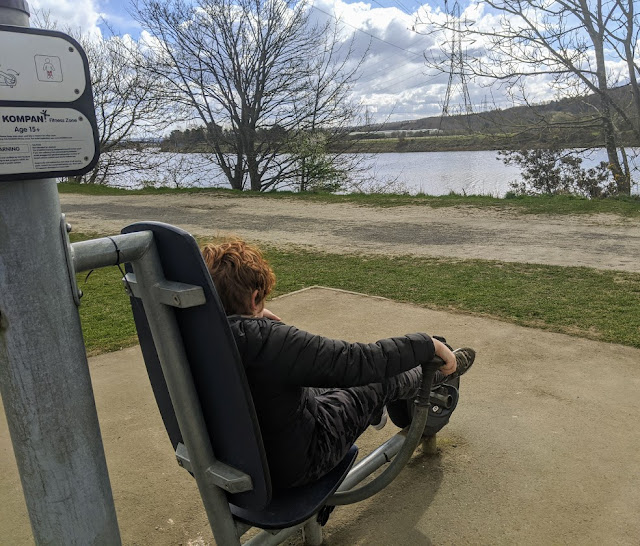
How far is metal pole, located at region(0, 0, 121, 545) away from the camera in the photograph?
48.1 inches

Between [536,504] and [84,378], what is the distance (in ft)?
6.07

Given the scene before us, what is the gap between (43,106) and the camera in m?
1.22

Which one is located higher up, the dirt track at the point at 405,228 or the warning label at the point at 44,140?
the warning label at the point at 44,140

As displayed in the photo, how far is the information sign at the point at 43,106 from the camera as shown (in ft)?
3.81

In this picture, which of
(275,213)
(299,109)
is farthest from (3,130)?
(299,109)

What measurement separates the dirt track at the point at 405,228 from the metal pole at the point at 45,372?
640cm

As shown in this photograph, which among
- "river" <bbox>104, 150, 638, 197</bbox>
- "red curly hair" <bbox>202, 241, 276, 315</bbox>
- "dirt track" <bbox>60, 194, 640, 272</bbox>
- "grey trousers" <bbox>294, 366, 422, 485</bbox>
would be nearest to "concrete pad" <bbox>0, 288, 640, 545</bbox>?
"grey trousers" <bbox>294, 366, 422, 485</bbox>

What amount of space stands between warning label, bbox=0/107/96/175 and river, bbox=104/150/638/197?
13443mm

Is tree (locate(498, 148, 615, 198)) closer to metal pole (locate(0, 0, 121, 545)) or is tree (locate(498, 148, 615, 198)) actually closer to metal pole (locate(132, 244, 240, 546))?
metal pole (locate(132, 244, 240, 546))

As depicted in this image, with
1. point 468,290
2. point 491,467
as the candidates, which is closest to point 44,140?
point 491,467

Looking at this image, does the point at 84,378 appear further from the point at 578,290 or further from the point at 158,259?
the point at 578,290

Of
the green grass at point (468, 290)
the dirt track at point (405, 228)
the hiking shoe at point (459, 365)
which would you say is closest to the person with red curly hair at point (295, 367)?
the hiking shoe at point (459, 365)

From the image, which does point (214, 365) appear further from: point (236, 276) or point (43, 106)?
point (43, 106)

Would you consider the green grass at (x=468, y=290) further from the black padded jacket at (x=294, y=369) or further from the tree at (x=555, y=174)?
the tree at (x=555, y=174)
